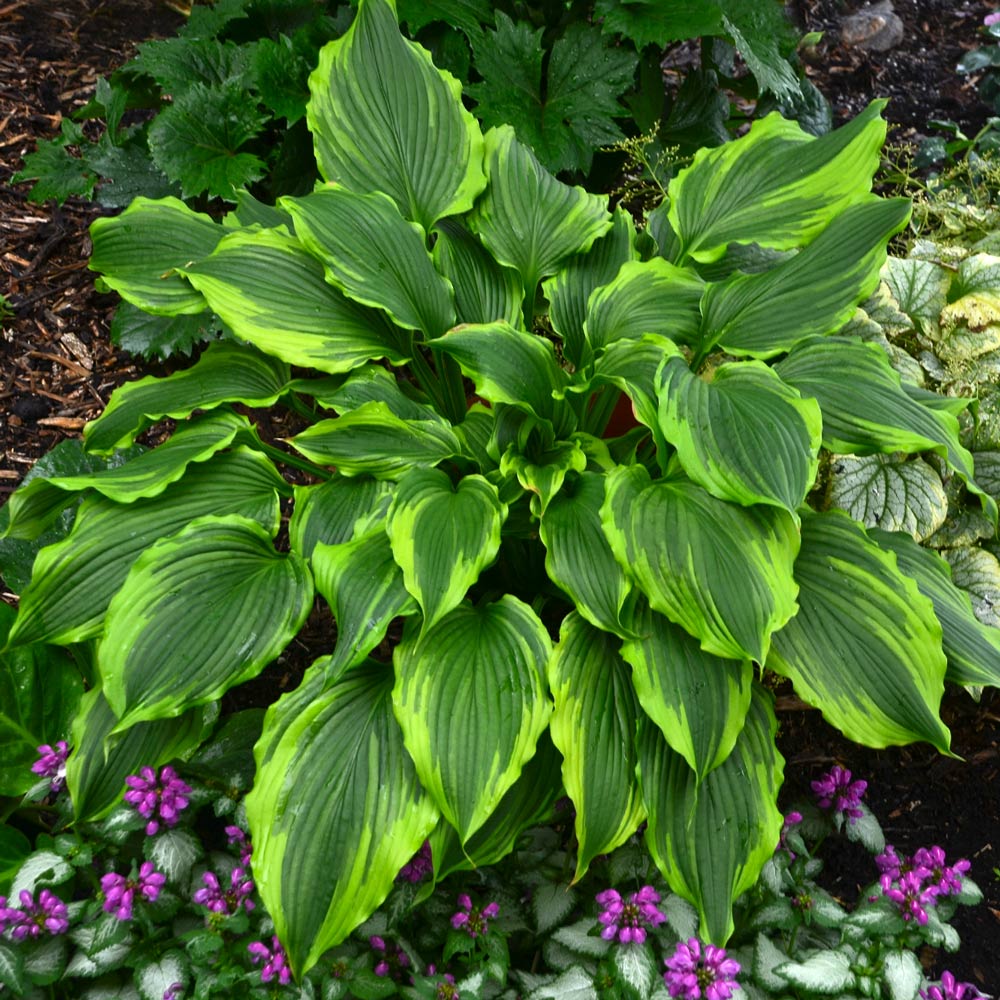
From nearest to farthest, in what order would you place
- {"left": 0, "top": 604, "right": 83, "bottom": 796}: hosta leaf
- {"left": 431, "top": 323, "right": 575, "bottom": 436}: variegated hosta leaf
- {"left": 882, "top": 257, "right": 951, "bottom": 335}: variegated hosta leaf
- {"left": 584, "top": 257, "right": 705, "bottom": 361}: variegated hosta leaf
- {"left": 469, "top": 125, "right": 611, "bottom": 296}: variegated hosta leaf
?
{"left": 431, "top": 323, "right": 575, "bottom": 436}: variegated hosta leaf, {"left": 0, "top": 604, "right": 83, "bottom": 796}: hosta leaf, {"left": 584, "top": 257, "right": 705, "bottom": 361}: variegated hosta leaf, {"left": 469, "top": 125, "right": 611, "bottom": 296}: variegated hosta leaf, {"left": 882, "top": 257, "right": 951, "bottom": 335}: variegated hosta leaf

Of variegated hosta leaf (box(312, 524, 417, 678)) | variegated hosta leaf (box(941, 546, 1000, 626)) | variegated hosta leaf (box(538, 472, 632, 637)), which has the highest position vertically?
variegated hosta leaf (box(538, 472, 632, 637))

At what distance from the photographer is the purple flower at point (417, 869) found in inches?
63.7

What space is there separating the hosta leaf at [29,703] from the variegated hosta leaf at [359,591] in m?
0.66

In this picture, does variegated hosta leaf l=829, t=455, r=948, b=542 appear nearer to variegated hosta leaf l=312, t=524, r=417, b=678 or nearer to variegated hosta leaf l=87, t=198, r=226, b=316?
variegated hosta leaf l=312, t=524, r=417, b=678

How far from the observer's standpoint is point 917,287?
2.43 m

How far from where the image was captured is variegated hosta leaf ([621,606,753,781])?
4.87 feet

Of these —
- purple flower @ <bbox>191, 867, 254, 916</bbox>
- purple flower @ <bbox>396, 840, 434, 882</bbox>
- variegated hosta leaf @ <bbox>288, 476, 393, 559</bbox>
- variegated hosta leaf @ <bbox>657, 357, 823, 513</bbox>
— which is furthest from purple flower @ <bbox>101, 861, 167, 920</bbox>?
variegated hosta leaf @ <bbox>657, 357, 823, 513</bbox>

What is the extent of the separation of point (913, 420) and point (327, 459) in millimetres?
1032

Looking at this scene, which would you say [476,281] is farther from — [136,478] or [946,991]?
[946,991]

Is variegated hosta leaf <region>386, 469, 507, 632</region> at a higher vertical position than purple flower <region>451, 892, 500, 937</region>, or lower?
higher

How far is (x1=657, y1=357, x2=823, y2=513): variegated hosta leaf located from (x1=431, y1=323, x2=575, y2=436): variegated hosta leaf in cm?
30

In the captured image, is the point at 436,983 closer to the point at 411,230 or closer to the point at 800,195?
the point at 411,230

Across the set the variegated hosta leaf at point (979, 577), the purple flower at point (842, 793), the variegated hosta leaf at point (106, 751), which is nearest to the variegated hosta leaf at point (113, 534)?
the variegated hosta leaf at point (106, 751)

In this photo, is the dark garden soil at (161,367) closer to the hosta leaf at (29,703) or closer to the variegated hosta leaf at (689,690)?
the hosta leaf at (29,703)
